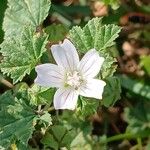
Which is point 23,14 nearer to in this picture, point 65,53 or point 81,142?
point 65,53

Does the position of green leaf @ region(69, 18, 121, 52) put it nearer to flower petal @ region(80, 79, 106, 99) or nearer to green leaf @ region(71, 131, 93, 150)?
flower petal @ region(80, 79, 106, 99)

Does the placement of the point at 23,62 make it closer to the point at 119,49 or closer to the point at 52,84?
the point at 52,84

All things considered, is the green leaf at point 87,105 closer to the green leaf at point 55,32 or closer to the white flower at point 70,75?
the white flower at point 70,75

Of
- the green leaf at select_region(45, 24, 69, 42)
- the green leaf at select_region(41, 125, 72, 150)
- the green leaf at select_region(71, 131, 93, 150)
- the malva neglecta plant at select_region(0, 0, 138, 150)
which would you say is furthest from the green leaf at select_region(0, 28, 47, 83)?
the green leaf at select_region(71, 131, 93, 150)

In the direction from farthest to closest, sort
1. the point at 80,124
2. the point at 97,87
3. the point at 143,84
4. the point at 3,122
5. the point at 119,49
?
the point at 119,49 < the point at 143,84 < the point at 80,124 < the point at 3,122 < the point at 97,87

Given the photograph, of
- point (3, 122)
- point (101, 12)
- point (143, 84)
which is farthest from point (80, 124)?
point (101, 12)

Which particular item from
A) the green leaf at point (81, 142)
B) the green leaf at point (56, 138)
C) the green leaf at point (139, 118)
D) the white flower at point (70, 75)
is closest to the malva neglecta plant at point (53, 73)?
the white flower at point (70, 75)
